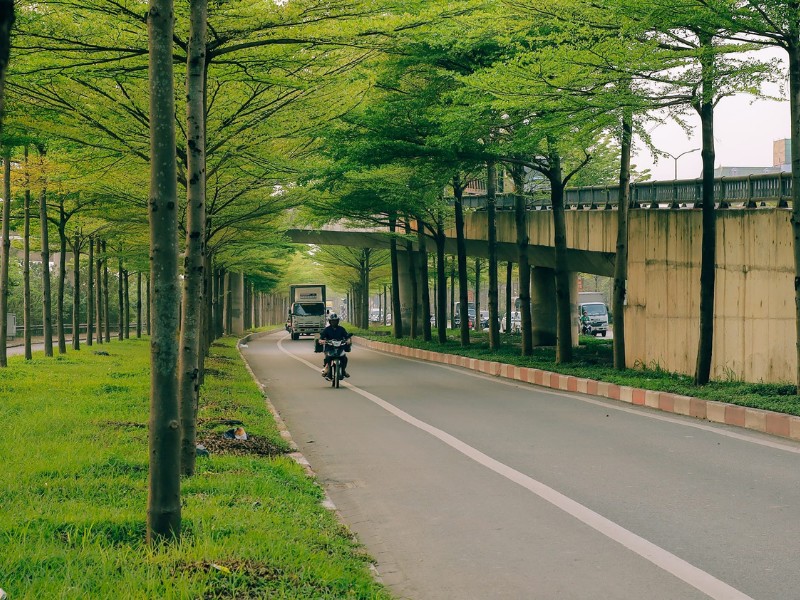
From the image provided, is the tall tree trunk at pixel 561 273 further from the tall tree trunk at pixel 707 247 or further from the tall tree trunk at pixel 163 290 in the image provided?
the tall tree trunk at pixel 163 290

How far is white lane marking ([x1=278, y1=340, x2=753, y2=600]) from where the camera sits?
537 cm

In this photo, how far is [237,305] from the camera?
64.6 metres

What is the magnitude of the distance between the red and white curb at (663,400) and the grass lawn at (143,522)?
6547mm

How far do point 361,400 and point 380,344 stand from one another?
937 inches

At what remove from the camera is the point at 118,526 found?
6.04m

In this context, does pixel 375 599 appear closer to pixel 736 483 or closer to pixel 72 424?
pixel 736 483

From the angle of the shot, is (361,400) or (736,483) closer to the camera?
(736,483)

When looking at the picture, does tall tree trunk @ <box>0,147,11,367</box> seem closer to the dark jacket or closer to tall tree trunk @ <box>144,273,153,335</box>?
tall tree trunk @ <box>144,273,153,335</box>

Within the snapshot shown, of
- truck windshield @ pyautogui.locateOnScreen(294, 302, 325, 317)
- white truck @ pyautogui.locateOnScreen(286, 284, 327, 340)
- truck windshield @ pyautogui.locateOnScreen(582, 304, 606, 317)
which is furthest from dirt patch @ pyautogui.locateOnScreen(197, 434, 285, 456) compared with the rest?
truck windshield @ pyautogui.locateOnScreen(294, 302, 325, 317)

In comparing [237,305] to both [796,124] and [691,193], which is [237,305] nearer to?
[691,193]

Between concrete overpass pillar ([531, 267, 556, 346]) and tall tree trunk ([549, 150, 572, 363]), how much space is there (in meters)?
15.1

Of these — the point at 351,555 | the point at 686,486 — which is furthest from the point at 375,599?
the point at 686,486

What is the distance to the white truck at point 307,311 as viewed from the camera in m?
60.9

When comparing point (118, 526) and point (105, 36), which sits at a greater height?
point (105, 36)
